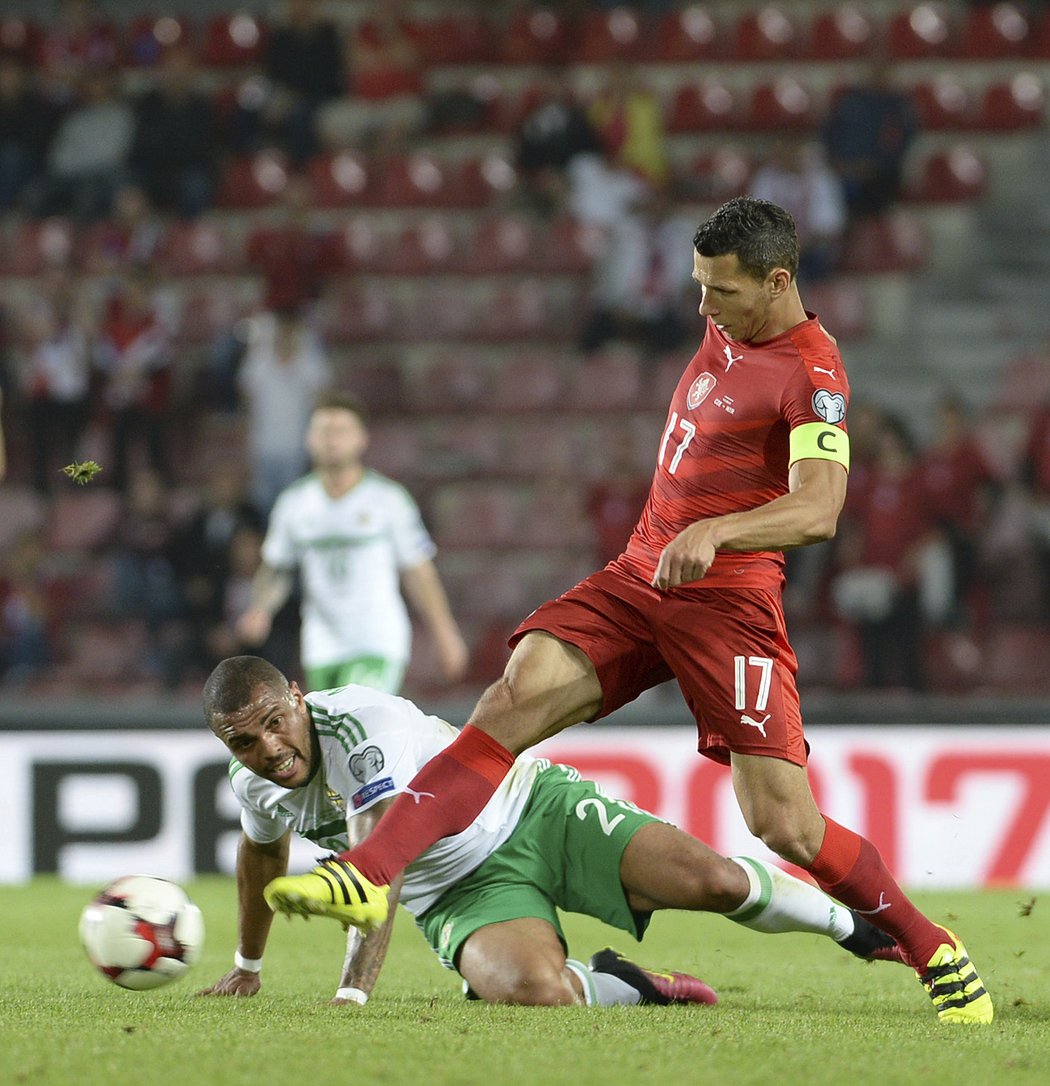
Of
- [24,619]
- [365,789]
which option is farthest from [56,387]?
[365,789]

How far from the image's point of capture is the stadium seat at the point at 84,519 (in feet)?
39.8

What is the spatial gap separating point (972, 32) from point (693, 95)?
234 cm

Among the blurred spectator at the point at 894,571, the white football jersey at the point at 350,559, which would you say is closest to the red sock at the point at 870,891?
the white football jersey at the point at 350,559

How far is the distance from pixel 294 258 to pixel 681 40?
13.1 feet

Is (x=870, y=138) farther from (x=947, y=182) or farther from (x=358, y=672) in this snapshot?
(x=358, y=672)

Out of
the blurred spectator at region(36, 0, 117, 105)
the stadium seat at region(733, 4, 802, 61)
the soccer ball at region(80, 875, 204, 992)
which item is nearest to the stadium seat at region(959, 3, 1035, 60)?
the stadium seat at region(733, 4, 802, 61)

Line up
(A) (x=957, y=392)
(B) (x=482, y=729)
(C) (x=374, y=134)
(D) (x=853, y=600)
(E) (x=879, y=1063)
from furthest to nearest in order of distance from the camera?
(C) (x=374, y=134)
(A) (x=957, y=392)
(D) (x=853, y=600)
(B) (x=482, y=729)
(E) (x=879, y=1063)

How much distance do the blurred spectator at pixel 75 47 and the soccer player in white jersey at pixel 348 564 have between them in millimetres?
7052

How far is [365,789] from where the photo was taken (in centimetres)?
466

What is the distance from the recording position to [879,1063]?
3.88 meters

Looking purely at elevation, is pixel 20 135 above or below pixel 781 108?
below

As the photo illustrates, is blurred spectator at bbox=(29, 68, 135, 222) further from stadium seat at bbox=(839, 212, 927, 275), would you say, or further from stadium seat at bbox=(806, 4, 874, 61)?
stadium seat at bbox=(839, 212, 927, 275)

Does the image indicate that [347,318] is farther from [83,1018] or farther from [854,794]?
[83,1018]

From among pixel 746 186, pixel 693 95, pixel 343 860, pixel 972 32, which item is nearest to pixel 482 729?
pixel 343 860
